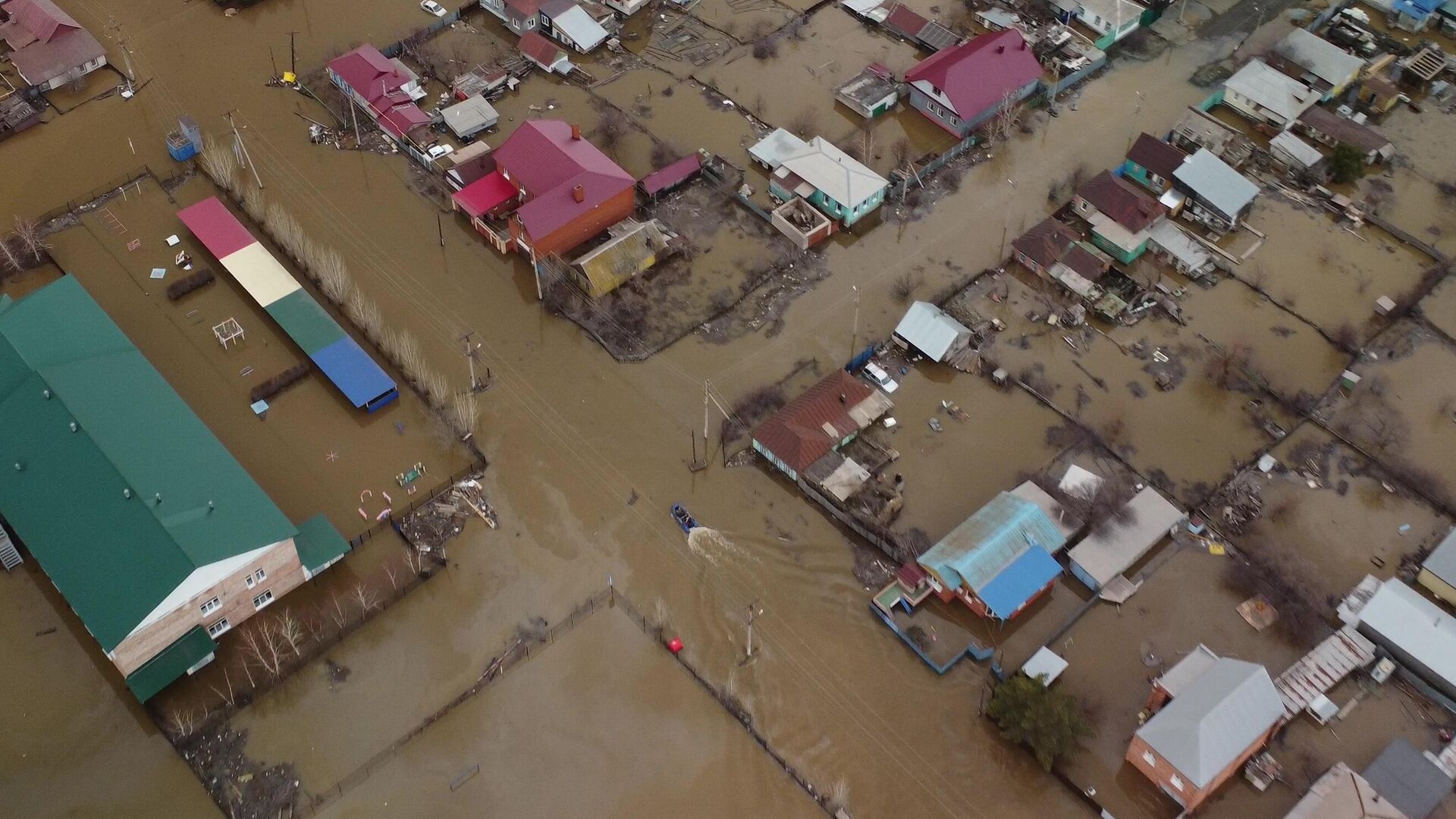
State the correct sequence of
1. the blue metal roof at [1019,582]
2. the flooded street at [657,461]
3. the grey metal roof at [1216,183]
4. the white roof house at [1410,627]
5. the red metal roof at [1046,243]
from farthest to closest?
the grey metal roof at [1216,183] → the red metal roof at [1046,243] → the blue metal roof at [1019,582] → the white roof house at [1410,627] → the flooded street at [657,461]

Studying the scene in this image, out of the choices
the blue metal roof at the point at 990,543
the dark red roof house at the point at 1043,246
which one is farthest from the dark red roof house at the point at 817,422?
the dark red roof house at the point at 1043,246

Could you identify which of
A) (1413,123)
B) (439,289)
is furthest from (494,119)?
(1413,123)

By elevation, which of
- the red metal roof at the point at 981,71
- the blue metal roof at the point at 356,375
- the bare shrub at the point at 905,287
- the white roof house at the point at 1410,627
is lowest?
the white roof house at the point at 1410,627

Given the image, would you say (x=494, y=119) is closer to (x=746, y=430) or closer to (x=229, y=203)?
(x=229, y=203)

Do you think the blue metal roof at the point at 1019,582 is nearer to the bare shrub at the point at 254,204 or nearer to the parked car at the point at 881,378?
the parked car at the point at 881,378

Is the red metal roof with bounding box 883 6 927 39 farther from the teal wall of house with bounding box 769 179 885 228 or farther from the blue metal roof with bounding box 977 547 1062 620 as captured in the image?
the blue metal roof with bounding box 977 547 1062 620

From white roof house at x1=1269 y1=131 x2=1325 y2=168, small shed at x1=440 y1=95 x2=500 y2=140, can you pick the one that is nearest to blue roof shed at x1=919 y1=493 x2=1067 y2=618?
white roof house at x1=1269 y1=131 x2=1325 y2=168

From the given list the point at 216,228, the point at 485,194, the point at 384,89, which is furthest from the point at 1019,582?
the point at 384,89
